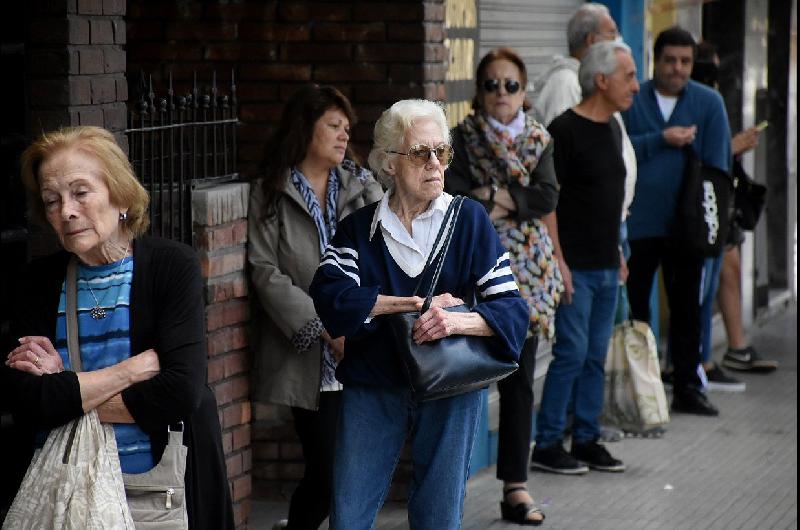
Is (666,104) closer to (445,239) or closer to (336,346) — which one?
(336,346)

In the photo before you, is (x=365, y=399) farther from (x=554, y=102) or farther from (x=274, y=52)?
(x=554, y=102)

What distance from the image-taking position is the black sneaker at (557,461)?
27.3ft

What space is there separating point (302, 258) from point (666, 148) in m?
3.92

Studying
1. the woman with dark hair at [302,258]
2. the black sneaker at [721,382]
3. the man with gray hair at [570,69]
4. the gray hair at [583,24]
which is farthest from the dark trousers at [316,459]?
the black sneaker at [721,382]

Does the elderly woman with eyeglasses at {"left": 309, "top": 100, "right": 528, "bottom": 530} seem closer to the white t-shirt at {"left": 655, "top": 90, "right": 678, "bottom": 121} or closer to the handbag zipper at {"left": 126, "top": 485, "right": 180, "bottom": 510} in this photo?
the handbag zipper at {"left": 126, "top": 485, "right": 180, "bottom": 510}

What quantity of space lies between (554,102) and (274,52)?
1755 mm

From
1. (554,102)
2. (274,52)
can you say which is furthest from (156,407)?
(554,102)

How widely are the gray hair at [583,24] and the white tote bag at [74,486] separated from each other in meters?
5.53

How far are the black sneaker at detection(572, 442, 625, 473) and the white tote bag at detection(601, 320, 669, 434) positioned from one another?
468mm

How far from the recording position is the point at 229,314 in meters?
6.33

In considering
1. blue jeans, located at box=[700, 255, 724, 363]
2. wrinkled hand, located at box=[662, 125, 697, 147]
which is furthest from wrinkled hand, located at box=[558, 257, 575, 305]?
blue jeans, located at box=[700, 255, 724, 363]

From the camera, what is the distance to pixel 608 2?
10.7 meters

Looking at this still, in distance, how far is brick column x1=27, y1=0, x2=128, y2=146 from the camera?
17.2 feet

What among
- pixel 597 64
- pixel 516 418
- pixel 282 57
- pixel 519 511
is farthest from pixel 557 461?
pixel 282 57
